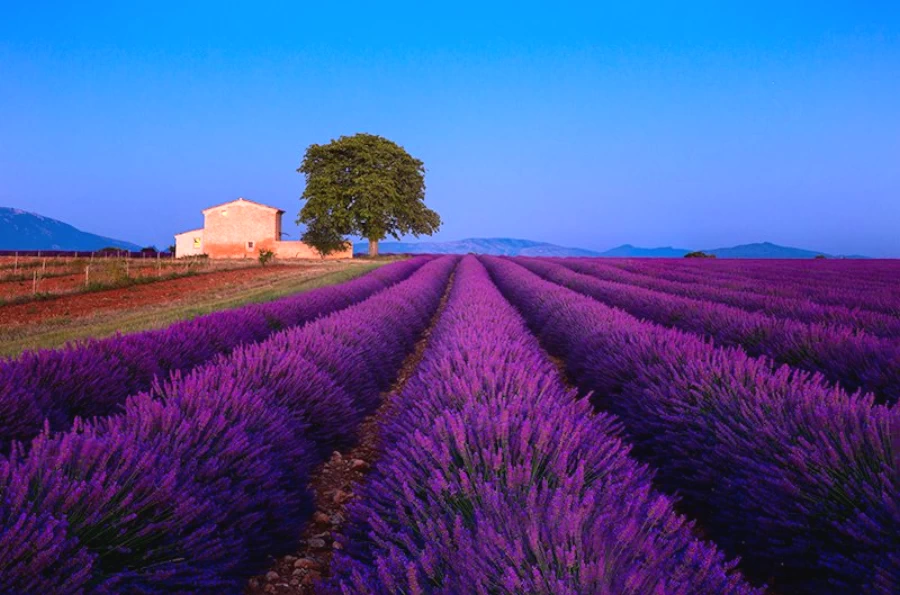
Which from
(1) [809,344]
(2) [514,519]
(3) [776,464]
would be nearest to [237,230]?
(1) [809,344]

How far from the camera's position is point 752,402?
284cm

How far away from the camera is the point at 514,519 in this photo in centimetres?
138

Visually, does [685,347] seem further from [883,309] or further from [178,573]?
[883,309]

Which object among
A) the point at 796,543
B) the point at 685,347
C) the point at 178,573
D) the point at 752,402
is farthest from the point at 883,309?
the point at 178,573

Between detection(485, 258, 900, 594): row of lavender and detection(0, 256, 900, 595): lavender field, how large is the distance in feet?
0.05

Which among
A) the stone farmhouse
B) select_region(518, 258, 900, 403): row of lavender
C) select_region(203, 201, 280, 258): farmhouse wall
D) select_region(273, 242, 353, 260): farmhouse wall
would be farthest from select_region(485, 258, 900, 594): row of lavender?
select_region(203, 201, 280, 258): farmhouse wall

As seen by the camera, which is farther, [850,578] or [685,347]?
[685,347]

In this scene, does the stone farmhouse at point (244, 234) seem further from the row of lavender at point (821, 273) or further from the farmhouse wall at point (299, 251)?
the row of lavender at point (821, 273)

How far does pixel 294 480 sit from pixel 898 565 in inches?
94.1

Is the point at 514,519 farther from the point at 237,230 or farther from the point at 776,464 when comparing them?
the point at 237,230

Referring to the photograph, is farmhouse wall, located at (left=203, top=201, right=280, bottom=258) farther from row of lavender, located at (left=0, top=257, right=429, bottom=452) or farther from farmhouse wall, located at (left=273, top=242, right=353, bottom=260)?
row of lavender, located at (left=0, top=257, right=429, bottom=452)

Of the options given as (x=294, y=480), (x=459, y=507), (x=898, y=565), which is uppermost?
(x=459, y=507)

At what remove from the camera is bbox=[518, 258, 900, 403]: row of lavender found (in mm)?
3693

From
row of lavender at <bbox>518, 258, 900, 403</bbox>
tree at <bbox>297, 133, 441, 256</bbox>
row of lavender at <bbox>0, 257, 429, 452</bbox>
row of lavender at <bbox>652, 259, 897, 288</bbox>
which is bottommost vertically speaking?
row of lavender at <bbox>0, 257, 429, 452</bbox>
